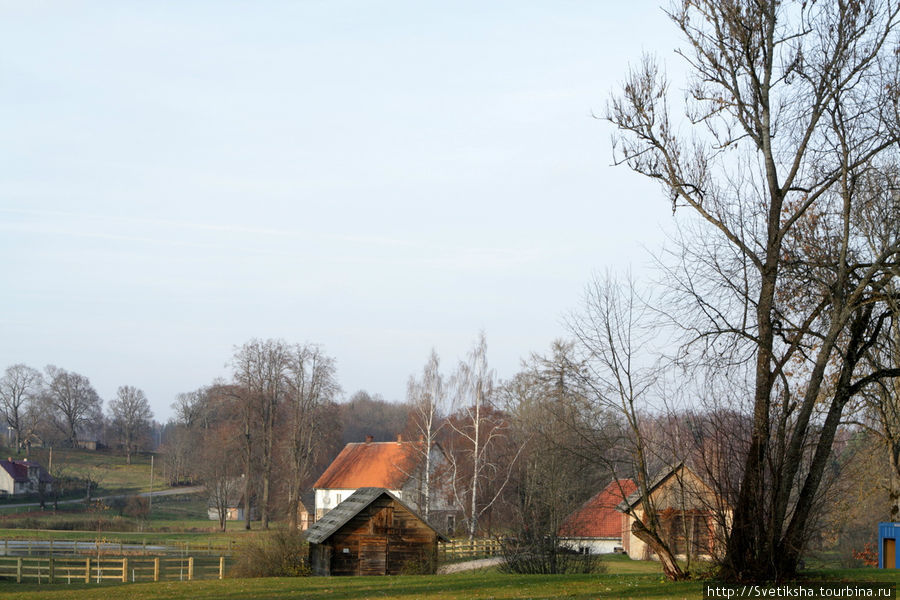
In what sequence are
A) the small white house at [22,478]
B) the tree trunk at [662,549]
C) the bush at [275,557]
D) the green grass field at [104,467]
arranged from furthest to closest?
the green grass field at [104,467] < the small white house at [22,478] < the bush at [275,557] < the tree trunk at [662,549]

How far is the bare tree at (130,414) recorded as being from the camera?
12075 centimetres

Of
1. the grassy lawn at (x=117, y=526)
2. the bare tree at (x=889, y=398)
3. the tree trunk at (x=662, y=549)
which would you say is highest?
the bare tree at (x=889, y=398)

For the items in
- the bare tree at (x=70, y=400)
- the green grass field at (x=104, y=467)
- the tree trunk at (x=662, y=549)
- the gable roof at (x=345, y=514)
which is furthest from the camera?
the bare tree at (x=70, y=400)

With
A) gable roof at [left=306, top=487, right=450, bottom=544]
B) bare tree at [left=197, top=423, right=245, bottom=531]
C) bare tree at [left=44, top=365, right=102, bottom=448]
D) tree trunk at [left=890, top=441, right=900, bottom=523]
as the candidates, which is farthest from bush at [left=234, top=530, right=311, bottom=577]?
bare tree at [left=44, top=365, right=102, bottom=448]

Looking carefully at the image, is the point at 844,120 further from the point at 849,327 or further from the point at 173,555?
the point at 173,555

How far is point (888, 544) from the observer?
76.8 feet

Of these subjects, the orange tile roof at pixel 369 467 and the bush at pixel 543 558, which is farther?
the orange tile roof at pixel 369 467

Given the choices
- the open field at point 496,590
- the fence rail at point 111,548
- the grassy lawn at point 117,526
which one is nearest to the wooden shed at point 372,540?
the open field at point 496,590

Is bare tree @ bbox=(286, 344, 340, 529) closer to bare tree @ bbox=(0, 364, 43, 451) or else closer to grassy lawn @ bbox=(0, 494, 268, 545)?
grassy lawn @ bbox=(0, 494, 268, 545)

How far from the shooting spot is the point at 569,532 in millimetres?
28422

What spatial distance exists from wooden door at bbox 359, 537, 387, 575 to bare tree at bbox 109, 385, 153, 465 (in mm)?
95293

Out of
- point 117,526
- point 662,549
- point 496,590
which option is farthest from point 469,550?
point 117,526

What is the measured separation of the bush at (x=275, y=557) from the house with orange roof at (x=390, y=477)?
16.8m

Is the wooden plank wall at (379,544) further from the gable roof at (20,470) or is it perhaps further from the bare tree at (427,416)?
the gable roof at (20,470)
